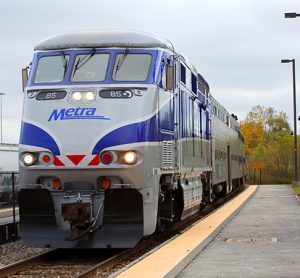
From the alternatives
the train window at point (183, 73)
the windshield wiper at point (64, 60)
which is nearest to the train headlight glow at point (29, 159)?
the windshield wiper at point (64, 60)

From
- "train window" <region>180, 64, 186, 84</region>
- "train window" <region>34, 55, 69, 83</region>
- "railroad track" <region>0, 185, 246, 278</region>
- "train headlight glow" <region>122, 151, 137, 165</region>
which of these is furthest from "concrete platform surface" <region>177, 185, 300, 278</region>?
"train window" <region>34, 55, 69, 83</region>

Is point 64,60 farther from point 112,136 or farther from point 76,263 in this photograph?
point 76,263

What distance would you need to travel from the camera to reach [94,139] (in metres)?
10.2

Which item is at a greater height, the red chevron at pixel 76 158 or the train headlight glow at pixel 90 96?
the train headlight glow at pixel 90 96

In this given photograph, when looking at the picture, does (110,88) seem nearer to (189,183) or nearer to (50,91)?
(50,91)

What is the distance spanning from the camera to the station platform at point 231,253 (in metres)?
8.31

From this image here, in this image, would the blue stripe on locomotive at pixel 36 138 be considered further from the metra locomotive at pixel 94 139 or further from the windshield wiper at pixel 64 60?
the windshield wiper at pixel 64 60

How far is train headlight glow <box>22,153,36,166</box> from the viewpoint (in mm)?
10375

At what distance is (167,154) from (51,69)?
2712mm

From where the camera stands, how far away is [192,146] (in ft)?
48.4

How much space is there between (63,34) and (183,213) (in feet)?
16.0

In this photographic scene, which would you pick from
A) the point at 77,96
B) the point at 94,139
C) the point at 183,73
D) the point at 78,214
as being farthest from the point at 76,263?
the point at 183,73

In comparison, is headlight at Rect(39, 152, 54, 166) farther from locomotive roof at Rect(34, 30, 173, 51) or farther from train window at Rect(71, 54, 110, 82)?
locomotive roof at Rect(34, 30, 173, 51)

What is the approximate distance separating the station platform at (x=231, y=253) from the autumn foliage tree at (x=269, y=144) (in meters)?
44.1
